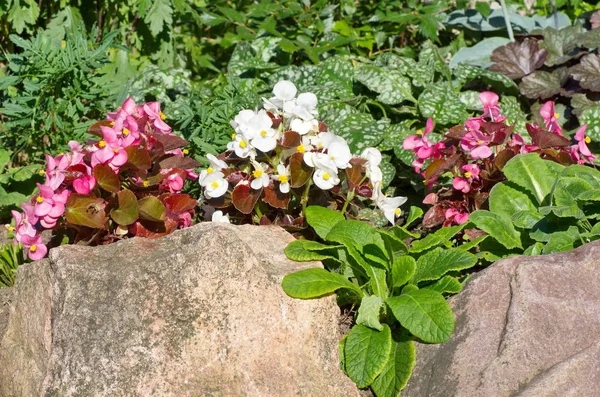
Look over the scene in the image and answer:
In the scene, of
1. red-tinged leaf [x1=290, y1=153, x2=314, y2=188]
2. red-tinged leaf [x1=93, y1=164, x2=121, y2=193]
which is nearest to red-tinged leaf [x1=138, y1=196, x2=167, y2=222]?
red-tinged leaf [x1=93, y1=164, x2=121, y2=193]

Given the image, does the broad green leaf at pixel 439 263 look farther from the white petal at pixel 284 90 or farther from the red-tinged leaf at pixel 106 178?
the red-tinged leaf at pixel 106 178

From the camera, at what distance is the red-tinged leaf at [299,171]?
297 cm

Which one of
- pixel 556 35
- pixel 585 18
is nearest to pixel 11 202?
pixel 556 35

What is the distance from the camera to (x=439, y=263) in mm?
2805

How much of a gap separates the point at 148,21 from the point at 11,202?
140cm

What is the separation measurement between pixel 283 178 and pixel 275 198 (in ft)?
0.38

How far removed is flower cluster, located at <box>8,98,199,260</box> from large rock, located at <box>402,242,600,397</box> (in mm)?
1123

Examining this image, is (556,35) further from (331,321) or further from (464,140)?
(331,321)

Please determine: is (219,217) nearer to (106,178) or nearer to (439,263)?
(106,178)

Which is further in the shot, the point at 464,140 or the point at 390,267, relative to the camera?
the point at 464,140

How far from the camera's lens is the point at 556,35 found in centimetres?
470

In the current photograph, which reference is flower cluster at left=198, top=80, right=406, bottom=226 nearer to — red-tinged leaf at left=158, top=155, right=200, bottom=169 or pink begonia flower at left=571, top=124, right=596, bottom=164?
red-tinged leaf at left=158, top=155, right=200, bottom=169

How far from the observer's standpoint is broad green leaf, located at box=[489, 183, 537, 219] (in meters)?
3.23

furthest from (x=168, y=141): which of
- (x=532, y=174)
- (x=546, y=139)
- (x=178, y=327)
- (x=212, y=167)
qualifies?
(x=546, y=139)
